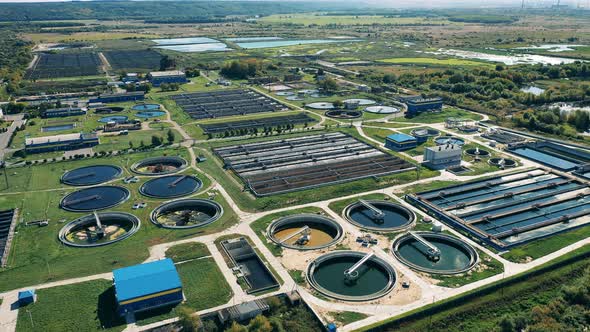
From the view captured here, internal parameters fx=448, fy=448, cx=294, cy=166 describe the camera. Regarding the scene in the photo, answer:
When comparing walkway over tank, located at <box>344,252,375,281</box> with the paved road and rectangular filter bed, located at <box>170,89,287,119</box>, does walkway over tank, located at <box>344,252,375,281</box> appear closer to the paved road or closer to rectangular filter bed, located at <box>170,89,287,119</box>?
the paved road

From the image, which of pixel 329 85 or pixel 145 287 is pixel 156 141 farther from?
pixel 329 85

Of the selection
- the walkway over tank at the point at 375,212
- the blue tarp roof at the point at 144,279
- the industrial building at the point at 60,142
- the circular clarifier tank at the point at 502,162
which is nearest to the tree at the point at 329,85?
the circular clarifier tank at the point at 502,162

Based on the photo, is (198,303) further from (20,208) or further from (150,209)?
(20,208)

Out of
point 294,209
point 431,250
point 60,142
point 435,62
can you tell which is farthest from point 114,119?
point 435,62

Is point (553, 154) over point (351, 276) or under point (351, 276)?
over

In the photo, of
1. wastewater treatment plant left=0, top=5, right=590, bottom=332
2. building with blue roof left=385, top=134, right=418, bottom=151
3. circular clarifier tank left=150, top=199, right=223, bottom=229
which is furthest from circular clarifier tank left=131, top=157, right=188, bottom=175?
building with blue roof left=385, top=134, right=418, bottom=151

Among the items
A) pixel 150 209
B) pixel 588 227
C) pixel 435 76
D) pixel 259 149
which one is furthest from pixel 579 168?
pixel 435 76
